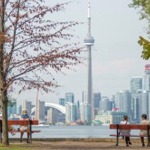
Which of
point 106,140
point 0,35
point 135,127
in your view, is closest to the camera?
point 0,35

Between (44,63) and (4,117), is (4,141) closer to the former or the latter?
(4,117)

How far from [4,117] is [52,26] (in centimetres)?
410

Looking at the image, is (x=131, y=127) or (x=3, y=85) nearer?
(x=3, y=85)

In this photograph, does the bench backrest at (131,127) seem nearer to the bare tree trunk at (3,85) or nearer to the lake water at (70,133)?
the bare tree trunk at (3,85)

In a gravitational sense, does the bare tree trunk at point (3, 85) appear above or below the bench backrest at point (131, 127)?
above

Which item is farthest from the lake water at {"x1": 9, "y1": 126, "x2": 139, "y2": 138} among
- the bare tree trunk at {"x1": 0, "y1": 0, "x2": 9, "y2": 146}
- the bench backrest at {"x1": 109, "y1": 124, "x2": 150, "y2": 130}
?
the bare tree trunk at {"x1": 0, "y1": 0, "x2": 9, "y2": 146}

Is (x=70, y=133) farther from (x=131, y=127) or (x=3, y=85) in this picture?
(x=3, y=85)

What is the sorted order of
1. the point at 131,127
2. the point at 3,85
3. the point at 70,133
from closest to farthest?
the point at 3,85
the point at 131,127
the point at 70,133

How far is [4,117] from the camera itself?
74.0 feet

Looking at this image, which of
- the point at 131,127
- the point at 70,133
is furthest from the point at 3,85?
the point at 70,133

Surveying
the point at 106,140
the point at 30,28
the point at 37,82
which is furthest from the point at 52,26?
the point at 106,140

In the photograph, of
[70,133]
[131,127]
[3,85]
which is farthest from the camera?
[70,133]

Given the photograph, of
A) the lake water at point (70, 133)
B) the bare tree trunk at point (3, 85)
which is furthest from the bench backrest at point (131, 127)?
the lake water at point (70, 133)

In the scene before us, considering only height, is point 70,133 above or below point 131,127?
below
